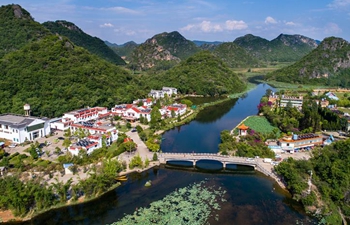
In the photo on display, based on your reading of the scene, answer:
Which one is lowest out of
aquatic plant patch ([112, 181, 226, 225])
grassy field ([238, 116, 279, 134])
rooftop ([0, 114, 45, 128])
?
aquatic plant patch ([112, 181, 226, 225])

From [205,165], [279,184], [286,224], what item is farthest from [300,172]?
[205,165]

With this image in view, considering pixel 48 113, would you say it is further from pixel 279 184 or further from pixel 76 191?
pixel 279 184

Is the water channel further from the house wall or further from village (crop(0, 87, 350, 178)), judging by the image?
the house wall

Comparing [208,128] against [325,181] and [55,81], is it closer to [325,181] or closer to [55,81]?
[325,181]

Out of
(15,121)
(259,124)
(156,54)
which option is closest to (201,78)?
(259,124)

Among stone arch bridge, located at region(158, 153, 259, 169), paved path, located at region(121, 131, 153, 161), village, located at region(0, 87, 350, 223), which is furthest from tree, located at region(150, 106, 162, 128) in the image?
stone arch bridge, located at region(158, 153, 259, 169)

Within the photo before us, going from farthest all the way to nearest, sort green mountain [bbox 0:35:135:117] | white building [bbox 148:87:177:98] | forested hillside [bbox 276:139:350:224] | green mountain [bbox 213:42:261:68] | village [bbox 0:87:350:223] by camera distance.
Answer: green mountain [bbox 213:42:261:68] < white building [bbox 148:87:177:98] < green mountain [bbox 0:35:135:117] < village [bbox 0:87:350:223] < forested hillside [bbox 276:139:350:224]
